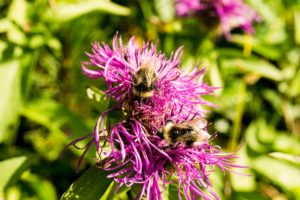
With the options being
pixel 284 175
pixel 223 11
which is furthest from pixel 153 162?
pixel 223 11

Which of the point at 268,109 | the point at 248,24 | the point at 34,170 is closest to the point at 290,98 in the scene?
the point at 268,109

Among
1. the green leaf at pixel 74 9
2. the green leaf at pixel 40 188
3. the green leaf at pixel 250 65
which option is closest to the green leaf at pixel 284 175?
the green leaf at pixel 250 65

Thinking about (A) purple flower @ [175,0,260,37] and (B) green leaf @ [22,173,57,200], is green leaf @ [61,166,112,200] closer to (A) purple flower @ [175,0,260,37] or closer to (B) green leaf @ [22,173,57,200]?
(B) green leaf @ [22,173,57,200]

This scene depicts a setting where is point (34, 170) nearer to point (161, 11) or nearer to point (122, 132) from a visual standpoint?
point (122, 132)

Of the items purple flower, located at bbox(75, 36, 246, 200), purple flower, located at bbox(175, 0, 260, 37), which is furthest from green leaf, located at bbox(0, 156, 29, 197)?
purple flower, located at bbox(175, 0, 260, 37)

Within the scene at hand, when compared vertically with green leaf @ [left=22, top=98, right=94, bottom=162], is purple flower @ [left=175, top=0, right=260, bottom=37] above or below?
above

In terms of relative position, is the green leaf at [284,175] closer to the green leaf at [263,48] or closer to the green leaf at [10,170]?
the green leaf at [263,48]
